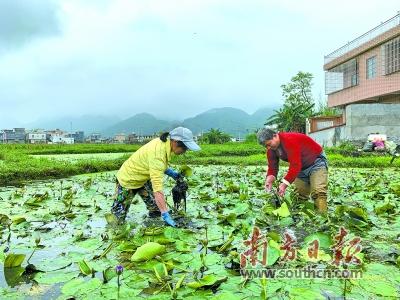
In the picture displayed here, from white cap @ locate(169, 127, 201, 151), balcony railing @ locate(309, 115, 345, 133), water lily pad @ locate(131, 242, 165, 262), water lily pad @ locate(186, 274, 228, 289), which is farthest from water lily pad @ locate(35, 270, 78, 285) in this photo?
balcony railing @ locate(309, 115, 345, 133)

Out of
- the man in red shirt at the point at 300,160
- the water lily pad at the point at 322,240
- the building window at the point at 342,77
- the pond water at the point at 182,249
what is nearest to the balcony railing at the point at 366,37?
the building window at the point at 342,77

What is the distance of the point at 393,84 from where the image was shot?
68.5 ft

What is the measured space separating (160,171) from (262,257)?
1.81 m

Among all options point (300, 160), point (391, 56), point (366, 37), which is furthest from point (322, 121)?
point (300, 160)

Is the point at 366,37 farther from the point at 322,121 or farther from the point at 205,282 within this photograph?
the point at 205,282

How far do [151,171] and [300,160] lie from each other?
180cm

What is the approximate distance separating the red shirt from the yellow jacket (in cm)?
141

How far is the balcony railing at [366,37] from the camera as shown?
68.5 feet

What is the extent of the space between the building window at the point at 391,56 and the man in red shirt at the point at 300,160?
55.9ft

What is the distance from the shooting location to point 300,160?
525 cm

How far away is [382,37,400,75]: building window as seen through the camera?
67.5 feet

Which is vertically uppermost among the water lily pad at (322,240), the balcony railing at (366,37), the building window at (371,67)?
the balcony railing at (366,37)

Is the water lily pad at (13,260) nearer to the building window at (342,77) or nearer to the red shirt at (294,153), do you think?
the red shirt at (294,153)

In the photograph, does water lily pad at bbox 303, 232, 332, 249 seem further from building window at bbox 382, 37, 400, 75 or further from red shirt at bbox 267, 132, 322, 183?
building window at bbox 382, 37, 400, 75
